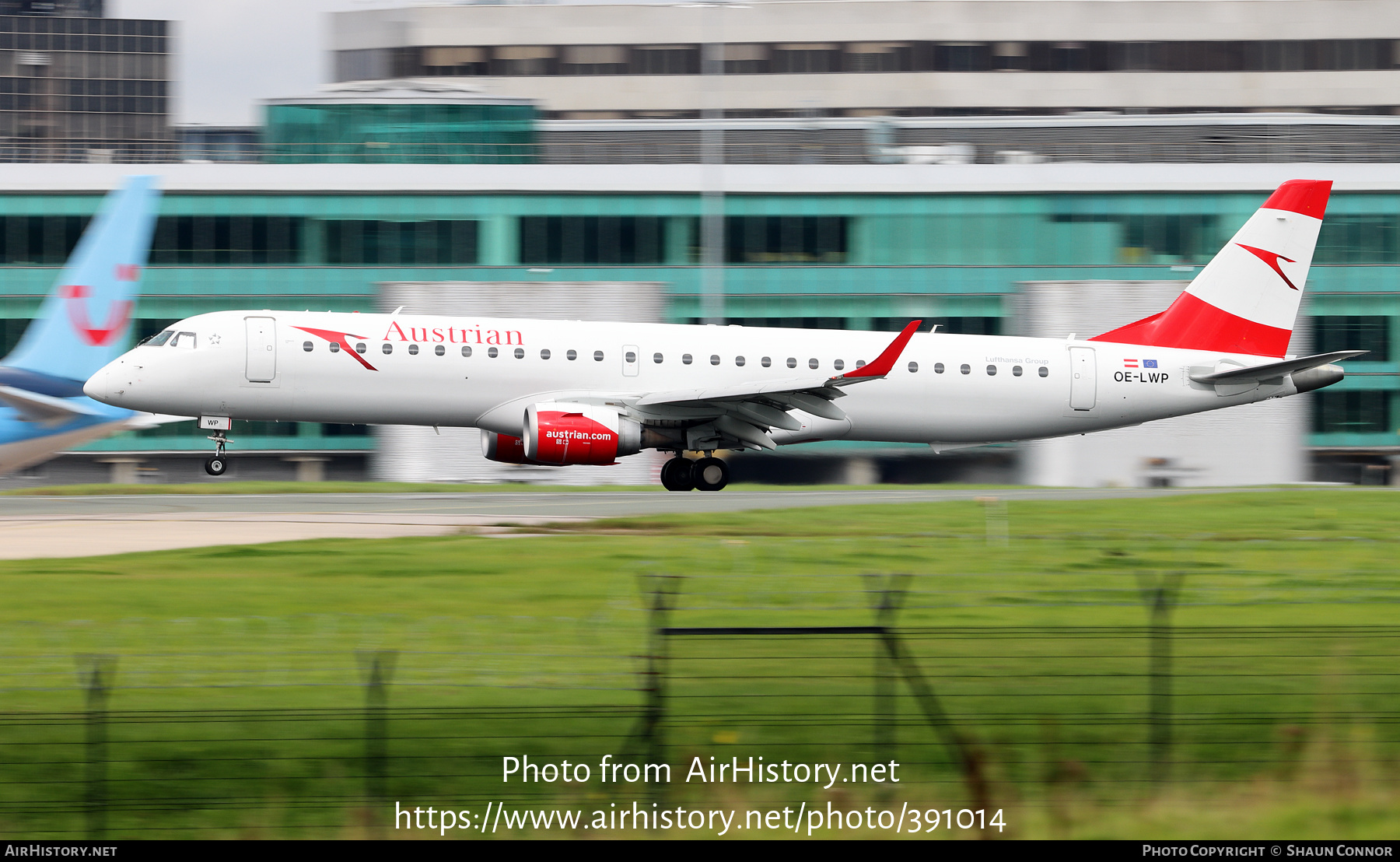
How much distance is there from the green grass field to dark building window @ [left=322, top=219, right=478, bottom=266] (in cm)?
3844

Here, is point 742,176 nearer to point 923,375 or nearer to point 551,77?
point 923,375

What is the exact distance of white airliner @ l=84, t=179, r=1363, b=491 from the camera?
31.2 m

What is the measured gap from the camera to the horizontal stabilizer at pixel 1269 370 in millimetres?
34656

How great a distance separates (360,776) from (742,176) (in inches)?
1857

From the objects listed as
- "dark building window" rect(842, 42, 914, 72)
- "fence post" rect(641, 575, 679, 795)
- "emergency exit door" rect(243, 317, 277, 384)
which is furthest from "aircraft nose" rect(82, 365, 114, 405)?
"dark building window" rect(842, 42, 914, 72)

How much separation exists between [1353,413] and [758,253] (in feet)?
75.7

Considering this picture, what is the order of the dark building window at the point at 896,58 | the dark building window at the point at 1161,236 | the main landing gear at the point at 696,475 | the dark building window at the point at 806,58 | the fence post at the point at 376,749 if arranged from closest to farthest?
the fence post at the point at 376,749, the main landing gear at the point at 696,475, the dark building window at the point at 1161,236, the dark building window at the point at 896,58, the dark building window at the point at 806,58

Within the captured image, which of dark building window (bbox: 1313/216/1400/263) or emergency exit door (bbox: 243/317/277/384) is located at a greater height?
dark building window (bbox: 1313/216/1400/263)

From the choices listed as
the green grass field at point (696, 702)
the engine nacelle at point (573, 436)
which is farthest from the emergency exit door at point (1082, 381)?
the green grass field at point (696, 702)

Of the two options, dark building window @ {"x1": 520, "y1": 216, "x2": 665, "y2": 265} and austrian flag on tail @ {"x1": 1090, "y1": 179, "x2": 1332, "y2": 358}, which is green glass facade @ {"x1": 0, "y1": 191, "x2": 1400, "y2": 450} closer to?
dark building window @ {"x1": 520, "y1": 216, "x2": 665, "y2": 265}

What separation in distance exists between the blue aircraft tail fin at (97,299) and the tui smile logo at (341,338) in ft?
11.8

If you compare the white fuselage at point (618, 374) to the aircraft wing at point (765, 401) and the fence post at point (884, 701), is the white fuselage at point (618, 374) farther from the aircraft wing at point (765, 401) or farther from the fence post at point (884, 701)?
the fence post at point (884, 701)

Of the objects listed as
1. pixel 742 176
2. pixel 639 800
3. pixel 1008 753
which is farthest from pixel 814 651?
pixel 742 176

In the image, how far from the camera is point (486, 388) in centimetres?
3186
